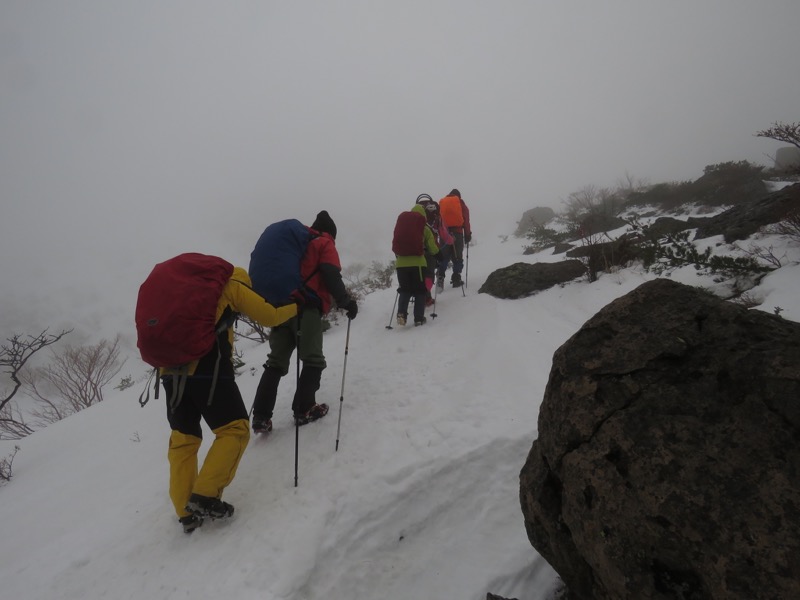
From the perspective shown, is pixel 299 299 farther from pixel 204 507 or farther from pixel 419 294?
pixel 419 294

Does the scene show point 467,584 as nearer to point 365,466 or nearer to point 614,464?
point 365,466

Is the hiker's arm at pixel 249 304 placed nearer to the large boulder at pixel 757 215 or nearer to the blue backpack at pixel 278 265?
the blue backpack at pixel 278 265

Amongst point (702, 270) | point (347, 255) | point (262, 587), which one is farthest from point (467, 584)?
point (347, 255)

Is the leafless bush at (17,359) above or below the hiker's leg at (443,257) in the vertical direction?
below

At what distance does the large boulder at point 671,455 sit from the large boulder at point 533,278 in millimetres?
5235

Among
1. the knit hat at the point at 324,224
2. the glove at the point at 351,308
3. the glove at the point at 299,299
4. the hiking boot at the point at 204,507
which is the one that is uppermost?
the knit hat at the point at 324,224

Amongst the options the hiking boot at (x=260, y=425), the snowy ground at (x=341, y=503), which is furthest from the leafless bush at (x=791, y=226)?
the hiking boot at (x=260, y=425)

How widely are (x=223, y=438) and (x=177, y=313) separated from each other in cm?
111

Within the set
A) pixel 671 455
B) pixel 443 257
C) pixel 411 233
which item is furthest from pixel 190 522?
pixel 443 257

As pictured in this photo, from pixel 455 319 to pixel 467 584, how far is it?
15.6ft

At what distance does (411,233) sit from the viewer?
6.29 m

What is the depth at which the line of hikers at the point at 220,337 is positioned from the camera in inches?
101

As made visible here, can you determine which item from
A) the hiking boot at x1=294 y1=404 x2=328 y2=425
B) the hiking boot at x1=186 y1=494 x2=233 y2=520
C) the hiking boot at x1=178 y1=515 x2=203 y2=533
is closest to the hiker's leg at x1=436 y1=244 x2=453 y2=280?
the hiking boot at x1=294 y1=404 x2=328 y2=425

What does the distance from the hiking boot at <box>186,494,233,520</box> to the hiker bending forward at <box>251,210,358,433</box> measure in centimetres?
110
